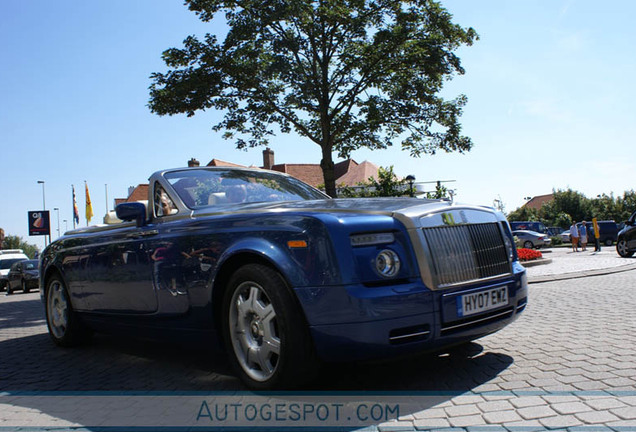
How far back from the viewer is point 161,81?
61.6 ft

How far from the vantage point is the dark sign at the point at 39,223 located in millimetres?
65312

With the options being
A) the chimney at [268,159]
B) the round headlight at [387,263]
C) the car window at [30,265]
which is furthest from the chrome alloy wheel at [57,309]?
the chimney at [268,159]

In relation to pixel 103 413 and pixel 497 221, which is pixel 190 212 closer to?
pixel 103 413

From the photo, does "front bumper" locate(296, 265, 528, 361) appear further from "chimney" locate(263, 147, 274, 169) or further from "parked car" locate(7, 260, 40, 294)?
"chimney" locate(263, 147, 274, 169)

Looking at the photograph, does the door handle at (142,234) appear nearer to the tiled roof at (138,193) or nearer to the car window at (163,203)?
the car window at (163,203)

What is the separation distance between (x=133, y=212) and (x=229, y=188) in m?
0.82

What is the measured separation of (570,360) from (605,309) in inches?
113

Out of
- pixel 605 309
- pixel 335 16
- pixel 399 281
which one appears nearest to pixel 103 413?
pixel 399 281

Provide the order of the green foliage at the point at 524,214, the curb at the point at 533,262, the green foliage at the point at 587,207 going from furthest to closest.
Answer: the green foliage at the point at 524,214 → the green foliage at the point at 587,207 → the curb at the point at 533,262

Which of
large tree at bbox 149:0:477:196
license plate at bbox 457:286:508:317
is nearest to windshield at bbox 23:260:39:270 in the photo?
large tree at bbox 149:0:477:196

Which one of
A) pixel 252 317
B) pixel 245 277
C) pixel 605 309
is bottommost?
pixel 605 309

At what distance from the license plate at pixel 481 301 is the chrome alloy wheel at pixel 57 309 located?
4.30 meters

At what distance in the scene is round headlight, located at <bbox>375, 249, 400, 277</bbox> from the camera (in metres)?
3.17

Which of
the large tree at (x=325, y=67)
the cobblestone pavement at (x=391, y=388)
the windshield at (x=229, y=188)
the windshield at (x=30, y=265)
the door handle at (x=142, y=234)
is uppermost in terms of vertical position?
the large tree at (x=325, y=67)
